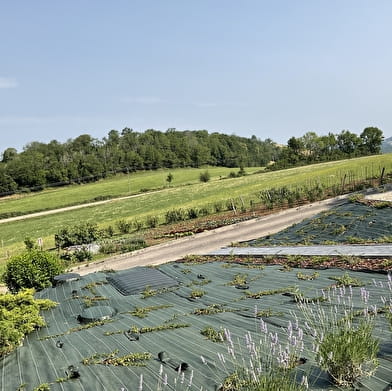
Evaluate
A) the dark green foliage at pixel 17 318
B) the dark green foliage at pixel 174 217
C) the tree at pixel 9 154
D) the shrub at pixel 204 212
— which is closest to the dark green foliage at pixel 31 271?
the dark green foliage at pixel 17 318

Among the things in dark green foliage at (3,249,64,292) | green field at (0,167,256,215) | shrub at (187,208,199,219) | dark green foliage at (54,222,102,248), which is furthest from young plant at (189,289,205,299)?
green field at (0,167,256,215)

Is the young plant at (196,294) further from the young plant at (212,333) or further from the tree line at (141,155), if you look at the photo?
the tree line at (141,155)

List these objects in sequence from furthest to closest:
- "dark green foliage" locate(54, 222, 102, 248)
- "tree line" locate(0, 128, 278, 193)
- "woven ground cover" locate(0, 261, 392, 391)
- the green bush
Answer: "tree line" locate(0, 128, 278, 193) < "dark green foliage" locate(54, 222, 102, 248) < "woven ground cover" locate(0, 261, 392, 391) < the green bush

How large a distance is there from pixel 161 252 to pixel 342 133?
3182 inches

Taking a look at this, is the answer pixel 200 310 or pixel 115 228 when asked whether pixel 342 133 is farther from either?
pixel 200 310

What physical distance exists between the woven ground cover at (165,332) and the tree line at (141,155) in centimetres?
6541

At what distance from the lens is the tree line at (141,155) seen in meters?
76.3

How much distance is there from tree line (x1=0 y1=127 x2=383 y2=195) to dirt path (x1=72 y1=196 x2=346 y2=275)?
1986 inches

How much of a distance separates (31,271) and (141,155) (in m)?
87.3

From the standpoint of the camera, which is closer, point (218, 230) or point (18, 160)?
point (218, 230)

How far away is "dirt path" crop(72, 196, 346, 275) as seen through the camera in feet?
56.0

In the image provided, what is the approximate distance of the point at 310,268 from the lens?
9.51 m

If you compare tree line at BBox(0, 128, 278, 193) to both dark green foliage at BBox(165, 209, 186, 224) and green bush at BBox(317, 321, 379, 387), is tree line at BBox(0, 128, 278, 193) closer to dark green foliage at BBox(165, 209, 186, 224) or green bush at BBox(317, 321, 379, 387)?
dark green foliage at BBox(165, 209, 186, 224)

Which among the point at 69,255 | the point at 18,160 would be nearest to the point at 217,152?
the point at 18,160
